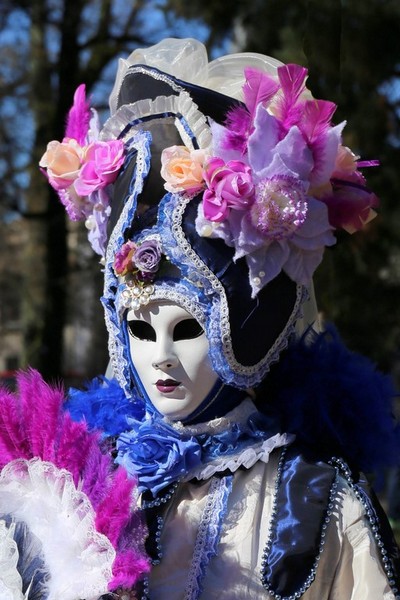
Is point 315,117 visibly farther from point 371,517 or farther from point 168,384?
point 371,517

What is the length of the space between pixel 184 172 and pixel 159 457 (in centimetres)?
64

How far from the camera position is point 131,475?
2.04m

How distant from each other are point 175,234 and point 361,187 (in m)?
0.45

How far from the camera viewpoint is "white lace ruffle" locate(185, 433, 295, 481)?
210cm

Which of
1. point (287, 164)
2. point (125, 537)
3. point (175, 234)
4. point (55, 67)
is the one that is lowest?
point (125, 537)

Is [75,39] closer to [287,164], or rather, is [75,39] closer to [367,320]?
[367,320]

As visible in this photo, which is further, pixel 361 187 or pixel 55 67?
pixel 55 67

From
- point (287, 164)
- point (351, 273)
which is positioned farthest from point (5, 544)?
point (351, 273)

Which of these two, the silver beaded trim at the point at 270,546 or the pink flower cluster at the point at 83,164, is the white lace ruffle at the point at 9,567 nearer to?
the silver beaded trim at the point at 270,546

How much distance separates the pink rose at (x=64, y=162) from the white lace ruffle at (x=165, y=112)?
98 millimetres

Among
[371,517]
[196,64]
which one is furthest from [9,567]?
[196,64]

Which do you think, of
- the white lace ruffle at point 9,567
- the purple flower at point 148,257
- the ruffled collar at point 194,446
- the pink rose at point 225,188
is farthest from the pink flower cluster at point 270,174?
the white lace ruffle at point 9,567

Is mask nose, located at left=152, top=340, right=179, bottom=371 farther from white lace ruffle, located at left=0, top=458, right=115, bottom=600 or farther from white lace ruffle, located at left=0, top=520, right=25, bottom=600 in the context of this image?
white lace ruffle, located at left=0, top=520, right=25, bottom=600

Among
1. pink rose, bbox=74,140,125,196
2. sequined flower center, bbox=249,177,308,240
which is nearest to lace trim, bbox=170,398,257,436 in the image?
sequined flower center, bbox=249,177,308,240
